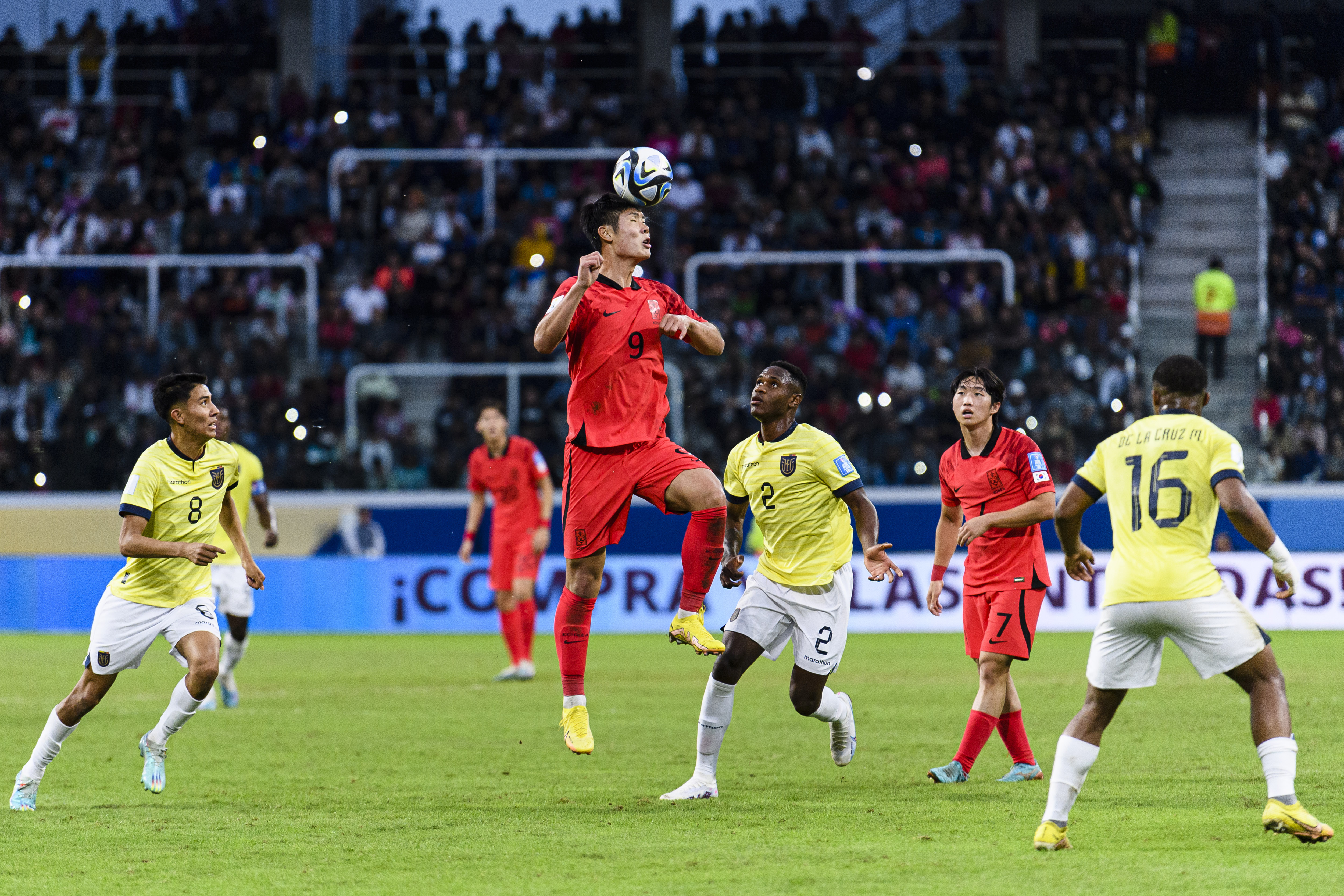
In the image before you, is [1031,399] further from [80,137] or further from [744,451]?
[80,137]

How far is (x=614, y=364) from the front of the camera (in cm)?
813

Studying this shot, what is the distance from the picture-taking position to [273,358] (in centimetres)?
2059

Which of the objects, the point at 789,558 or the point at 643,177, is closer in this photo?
the point at 643,177

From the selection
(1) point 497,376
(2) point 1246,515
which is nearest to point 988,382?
(2) point 1246,515

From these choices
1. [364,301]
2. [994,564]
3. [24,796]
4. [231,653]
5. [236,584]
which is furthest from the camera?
[364,301]

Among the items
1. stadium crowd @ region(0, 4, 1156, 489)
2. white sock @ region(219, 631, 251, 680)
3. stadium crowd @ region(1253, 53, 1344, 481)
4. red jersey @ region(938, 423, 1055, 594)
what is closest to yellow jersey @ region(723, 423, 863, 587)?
red jersey @ region(938, 423, 1055, 594)

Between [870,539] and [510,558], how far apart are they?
677 centimetres

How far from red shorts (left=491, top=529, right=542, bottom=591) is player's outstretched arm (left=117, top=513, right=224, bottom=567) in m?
6.56

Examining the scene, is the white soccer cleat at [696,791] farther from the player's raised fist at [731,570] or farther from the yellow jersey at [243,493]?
the yellow jersey at [243,493]

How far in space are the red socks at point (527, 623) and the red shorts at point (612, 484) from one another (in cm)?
623

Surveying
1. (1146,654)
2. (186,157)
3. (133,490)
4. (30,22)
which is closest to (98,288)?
(186,157)

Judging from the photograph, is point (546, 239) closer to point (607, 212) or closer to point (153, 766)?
point (607, 212)

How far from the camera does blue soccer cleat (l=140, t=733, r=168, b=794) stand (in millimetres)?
8250

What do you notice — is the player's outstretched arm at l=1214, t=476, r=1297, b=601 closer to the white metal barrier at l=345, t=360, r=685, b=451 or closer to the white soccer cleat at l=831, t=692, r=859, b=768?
the white soccer cleat at l=831, t=692, r=859, b=768
